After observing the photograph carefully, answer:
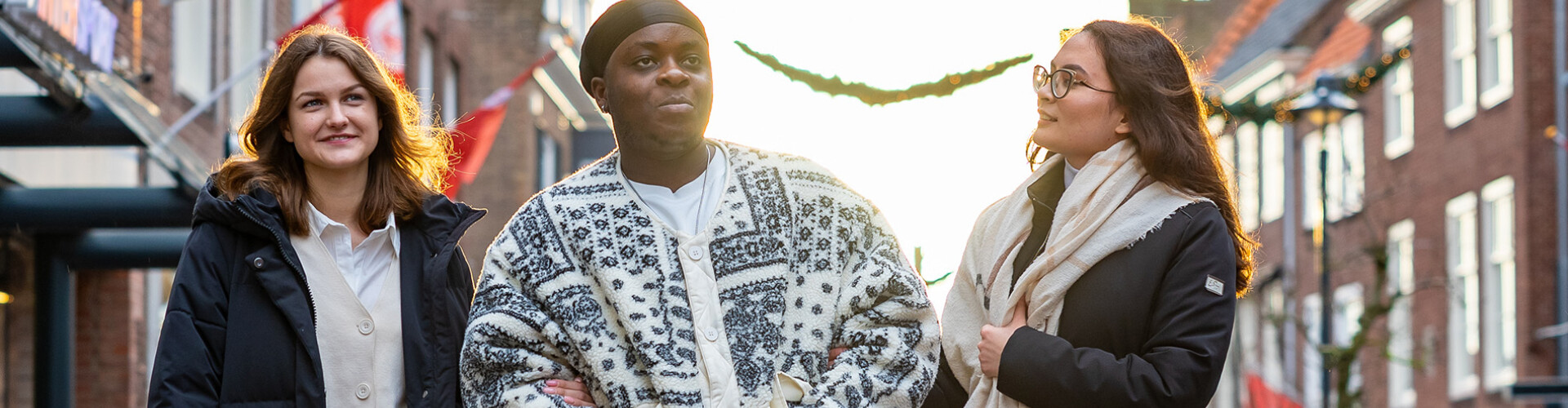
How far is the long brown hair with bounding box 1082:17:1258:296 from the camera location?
13.6 ft

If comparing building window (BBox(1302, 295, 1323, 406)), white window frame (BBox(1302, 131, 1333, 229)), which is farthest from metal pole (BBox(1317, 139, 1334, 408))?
white window frame (BBox(1302, 131, 1333, 229))

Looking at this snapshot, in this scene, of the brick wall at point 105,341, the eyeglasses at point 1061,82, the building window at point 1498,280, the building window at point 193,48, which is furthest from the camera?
the building window at point 1498,280

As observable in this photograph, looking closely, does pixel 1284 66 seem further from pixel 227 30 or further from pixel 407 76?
pixel 227 30

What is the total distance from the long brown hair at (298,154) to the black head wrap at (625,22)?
2.72 ft

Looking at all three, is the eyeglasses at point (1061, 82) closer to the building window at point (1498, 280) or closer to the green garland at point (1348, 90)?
the green garland at point (1348, 90)

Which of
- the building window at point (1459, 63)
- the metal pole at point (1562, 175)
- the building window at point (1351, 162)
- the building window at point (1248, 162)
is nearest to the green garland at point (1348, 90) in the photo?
the metal pole at point (1562, 175)

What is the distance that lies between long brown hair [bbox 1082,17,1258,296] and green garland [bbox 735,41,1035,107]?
4.97 m

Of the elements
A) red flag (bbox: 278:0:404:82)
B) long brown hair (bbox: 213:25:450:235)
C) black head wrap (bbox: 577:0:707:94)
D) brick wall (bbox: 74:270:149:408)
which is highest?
red flag (bbox: 278:0:404:82)

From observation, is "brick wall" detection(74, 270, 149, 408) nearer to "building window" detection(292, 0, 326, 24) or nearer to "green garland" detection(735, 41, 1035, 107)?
"building window" detection(292, 0, 326, 24)

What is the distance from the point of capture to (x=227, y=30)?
17.0 m

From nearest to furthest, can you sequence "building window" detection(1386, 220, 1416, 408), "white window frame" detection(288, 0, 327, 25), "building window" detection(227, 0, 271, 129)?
"building window" detection(227, 0, 271, 129), "white window frame" detection(288, 0, 327, 25), "building window" detection(1386, 220, 1416, 408)

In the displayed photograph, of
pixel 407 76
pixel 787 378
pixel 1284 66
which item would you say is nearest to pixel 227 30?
pixel 407 76

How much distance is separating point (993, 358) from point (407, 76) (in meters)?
21.0

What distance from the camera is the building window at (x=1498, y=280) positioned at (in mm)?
23891
